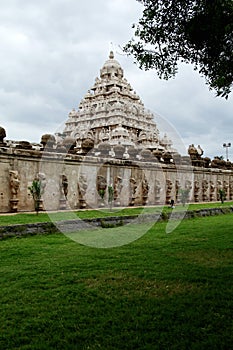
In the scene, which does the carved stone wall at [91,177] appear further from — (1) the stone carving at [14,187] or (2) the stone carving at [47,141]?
(2) the stone carving at [47,141]

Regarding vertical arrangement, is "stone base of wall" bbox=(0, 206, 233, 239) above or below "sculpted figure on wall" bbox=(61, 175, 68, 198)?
below

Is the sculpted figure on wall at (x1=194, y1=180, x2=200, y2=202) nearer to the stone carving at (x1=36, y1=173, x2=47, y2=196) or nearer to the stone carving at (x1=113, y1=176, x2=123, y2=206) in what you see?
the stone carving at (x1=113, y1=176, x2=123, y2=206)

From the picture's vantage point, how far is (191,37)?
731 centimetres

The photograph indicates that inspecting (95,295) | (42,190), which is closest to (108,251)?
(95,295)

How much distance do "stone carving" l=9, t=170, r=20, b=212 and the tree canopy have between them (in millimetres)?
5805

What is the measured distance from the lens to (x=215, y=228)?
35.7 ft

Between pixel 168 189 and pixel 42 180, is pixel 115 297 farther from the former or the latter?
pixel 168 189

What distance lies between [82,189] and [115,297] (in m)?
9.87

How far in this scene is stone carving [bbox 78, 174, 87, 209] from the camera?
46.7ft

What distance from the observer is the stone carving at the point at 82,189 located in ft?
46.7

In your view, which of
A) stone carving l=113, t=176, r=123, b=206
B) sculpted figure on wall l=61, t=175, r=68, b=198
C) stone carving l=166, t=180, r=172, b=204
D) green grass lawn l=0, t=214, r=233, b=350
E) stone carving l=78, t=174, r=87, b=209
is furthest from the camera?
stone carving l=166, t=180, r=172, b=204

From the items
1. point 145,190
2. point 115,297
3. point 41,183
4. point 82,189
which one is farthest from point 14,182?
point 115,297

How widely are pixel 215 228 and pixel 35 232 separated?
5357 mm

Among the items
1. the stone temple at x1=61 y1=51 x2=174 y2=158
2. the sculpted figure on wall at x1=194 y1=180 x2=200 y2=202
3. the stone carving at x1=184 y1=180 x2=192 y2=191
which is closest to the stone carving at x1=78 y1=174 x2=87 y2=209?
the stone carving at x1=184 y1=180 x2=192 y2=191
